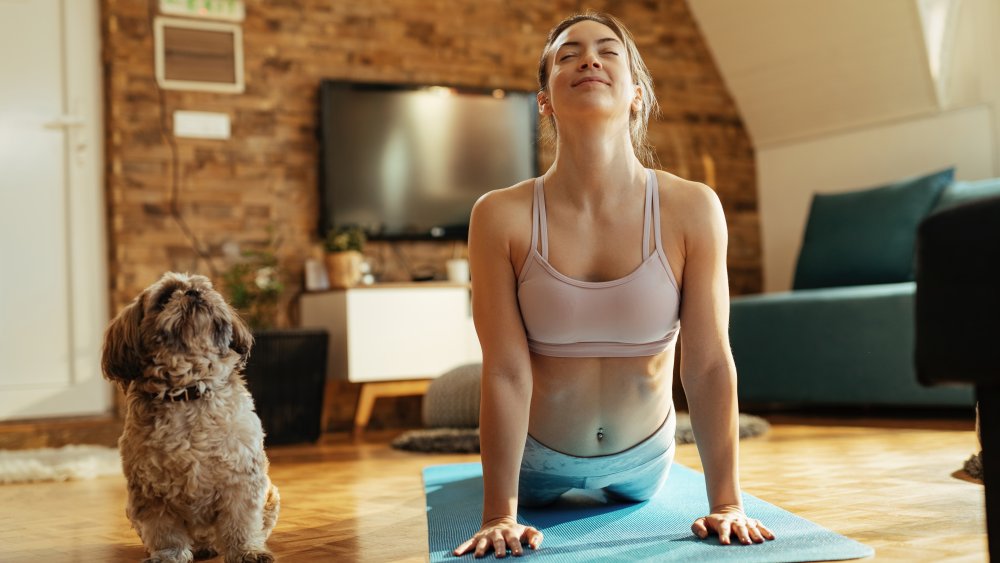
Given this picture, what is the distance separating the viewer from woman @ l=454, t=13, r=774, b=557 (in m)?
A: 1.69

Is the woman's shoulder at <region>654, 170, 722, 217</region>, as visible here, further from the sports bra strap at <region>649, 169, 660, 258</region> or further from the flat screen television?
the flat screen television

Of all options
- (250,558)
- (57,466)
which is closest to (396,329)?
(57,466)

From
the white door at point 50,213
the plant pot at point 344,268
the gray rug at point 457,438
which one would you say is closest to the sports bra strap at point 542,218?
the gray rug at point 457,438

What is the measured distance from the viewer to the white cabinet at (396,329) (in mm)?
4215

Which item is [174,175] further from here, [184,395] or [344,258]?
[184,395]

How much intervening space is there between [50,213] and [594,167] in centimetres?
332

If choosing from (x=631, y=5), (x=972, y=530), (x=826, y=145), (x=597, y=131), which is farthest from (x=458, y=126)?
(x=972, y=530)

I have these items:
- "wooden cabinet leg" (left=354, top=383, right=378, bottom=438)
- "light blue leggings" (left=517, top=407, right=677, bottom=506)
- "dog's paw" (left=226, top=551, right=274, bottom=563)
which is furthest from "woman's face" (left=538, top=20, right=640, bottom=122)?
"wooden cabinet leg" (left=354, top=383, right=378, bottom=438)

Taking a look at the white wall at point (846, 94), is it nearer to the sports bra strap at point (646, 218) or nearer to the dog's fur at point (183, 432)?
the sports bra strap at point (646, 218)

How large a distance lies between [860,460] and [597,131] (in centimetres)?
164

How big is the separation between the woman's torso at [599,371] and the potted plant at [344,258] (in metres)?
2.54

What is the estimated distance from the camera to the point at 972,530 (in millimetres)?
1759

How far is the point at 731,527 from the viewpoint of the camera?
164 centimetres

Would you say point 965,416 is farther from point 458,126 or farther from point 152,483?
point 152,483
